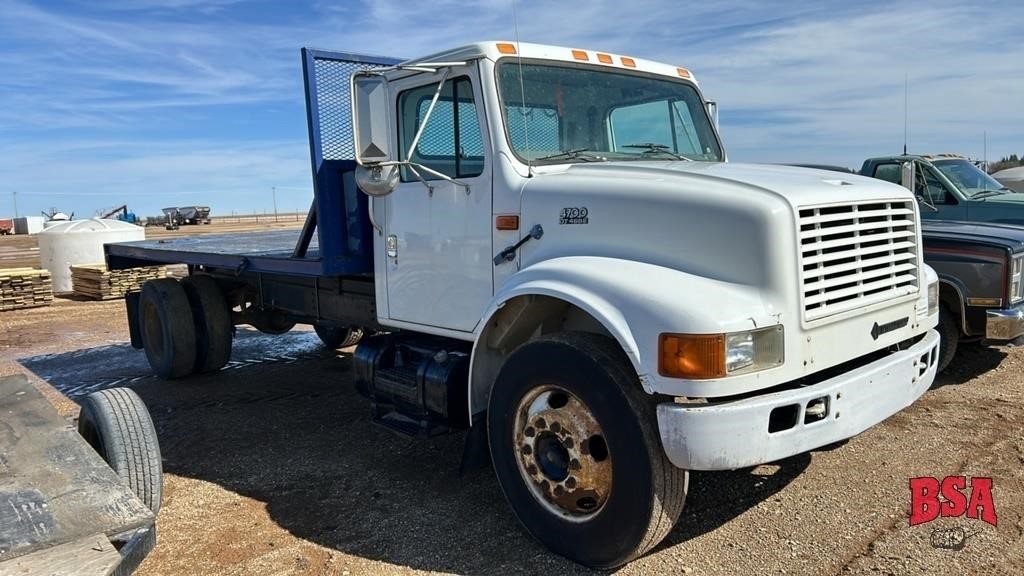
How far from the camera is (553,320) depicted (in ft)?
13.1

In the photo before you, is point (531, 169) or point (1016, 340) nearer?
point (531, 169)

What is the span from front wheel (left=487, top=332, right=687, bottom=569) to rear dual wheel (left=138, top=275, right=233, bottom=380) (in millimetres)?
4680

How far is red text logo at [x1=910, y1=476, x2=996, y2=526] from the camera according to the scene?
395 cm

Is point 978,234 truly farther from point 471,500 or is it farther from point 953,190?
point 471,500

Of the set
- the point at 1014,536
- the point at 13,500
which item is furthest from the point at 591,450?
the point at 13,500

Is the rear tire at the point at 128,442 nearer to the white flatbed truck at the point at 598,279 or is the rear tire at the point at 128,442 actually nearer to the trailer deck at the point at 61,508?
the trailer deck at the point at 61,508

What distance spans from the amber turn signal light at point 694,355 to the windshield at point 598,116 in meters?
1.46

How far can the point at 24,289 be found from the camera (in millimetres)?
12602

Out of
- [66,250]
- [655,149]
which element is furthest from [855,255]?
[66,250]

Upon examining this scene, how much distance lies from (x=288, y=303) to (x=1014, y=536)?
533 cm

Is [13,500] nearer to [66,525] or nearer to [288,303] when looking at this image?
[66,525]

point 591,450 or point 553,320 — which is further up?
point 553,320

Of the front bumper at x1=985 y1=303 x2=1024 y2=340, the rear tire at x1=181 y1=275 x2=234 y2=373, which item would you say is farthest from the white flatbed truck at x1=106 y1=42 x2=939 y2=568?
the rear tire at x1=181 y1=275 x2=234 y2=373

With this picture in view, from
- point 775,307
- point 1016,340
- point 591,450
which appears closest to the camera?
point 775,307
